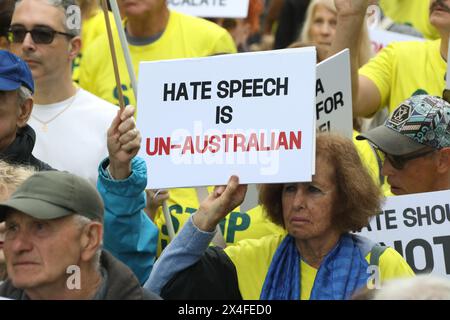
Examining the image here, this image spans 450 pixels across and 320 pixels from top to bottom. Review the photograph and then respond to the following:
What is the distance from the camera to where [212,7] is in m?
10.1

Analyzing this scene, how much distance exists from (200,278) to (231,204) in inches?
12.3

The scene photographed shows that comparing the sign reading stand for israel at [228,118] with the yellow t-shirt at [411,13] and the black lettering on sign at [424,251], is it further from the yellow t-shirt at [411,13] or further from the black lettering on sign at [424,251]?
the yellow t-shirt at [411,13]

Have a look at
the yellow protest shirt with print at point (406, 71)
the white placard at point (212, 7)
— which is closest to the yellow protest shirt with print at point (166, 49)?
the white placard at point (212, 7)

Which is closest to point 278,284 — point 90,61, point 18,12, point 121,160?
point 121,160

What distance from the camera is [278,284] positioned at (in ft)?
18.8

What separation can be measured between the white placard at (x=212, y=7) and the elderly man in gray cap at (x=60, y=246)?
5190 millimetres

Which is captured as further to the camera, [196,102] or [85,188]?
[196,102]

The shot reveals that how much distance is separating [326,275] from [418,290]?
5.35 feet

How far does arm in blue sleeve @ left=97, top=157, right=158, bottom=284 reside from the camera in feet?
19.6

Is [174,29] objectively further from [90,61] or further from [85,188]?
[85,188]

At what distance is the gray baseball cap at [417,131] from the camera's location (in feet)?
21.6

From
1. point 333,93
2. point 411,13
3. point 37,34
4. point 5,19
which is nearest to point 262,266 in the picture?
point 333,93

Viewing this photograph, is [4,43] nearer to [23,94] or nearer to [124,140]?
[23,94]
